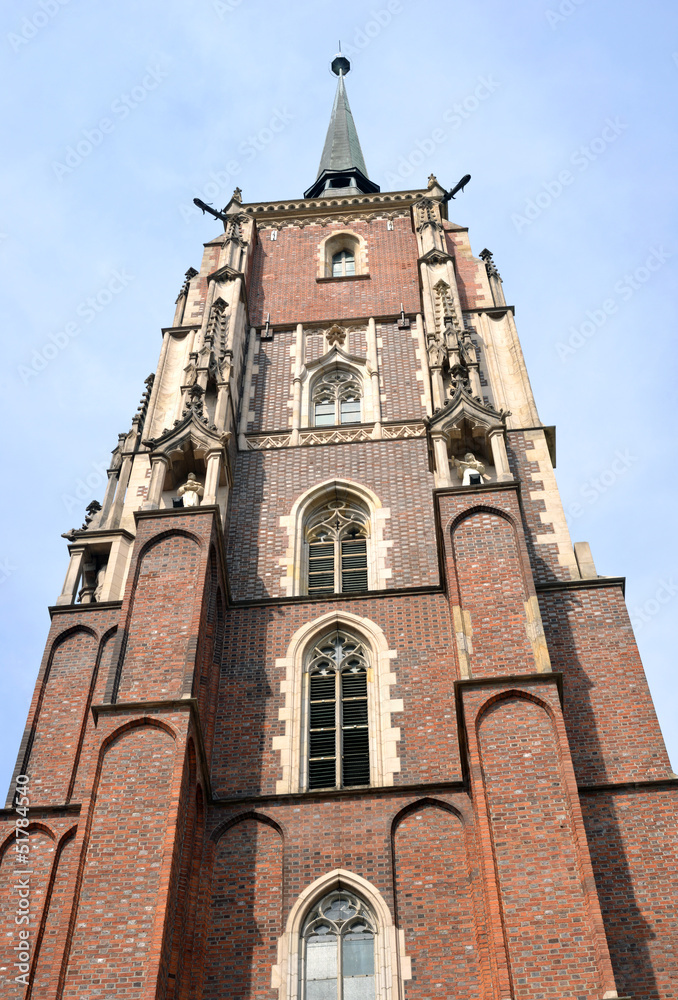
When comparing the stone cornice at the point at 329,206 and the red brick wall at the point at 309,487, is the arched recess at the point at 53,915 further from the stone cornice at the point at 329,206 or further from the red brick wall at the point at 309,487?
the stone cornice at the point at 329,206

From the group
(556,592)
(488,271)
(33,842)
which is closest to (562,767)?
(556,592)

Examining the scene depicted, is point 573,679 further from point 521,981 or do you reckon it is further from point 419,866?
point 521,981

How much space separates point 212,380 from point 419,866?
10705 mm

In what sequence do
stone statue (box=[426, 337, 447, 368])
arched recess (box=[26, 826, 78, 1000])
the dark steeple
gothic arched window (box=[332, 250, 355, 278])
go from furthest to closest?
1. the dark steeple
2. gothic arched window (box=[332, 250, 355, 278])
3. stone statue (box=[426, 337, 447, 368])
4. arched recess (box=[26, 826, 78, 1000])

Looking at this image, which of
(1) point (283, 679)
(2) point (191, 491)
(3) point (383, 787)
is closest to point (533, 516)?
(1) point (283, 679)

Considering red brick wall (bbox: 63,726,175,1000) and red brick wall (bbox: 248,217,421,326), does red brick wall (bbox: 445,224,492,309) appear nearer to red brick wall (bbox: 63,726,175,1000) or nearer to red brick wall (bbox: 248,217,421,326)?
red brick wall (bbox: 248,217,421,326)

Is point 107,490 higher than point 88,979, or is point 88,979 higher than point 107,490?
point 107,490

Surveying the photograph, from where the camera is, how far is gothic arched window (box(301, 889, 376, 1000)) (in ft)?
46.7

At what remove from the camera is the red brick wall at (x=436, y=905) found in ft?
46.0

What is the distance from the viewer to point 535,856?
1355cm

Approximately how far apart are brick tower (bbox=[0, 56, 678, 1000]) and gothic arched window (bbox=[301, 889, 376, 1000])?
0.09ft

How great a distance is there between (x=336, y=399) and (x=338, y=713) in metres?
8.97

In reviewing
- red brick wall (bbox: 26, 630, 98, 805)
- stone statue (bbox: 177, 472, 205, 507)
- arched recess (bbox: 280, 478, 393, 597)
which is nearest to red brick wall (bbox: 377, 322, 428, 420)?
arched recess (bbox: 280, 478, 393, 597)

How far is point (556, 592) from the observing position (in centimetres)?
1880
